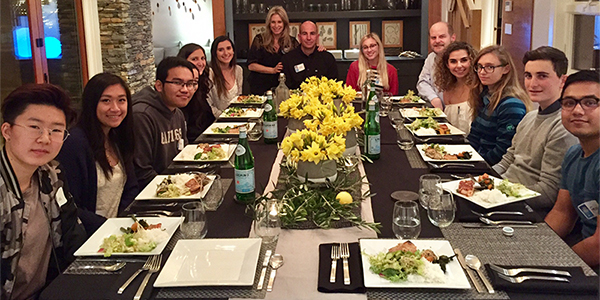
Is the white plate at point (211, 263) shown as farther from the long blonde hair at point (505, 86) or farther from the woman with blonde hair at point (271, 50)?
the woman with blonde hair at point (271, 50)

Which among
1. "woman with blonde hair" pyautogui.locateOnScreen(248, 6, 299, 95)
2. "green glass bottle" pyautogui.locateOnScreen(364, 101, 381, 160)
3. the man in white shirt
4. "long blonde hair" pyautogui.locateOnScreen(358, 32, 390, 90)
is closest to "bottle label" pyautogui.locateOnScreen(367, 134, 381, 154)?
"green glass bottle" pyautogui.locateOnScreen(364, 101, 381, 160)

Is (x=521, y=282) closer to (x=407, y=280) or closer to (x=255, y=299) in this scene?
(x=407, y=280)

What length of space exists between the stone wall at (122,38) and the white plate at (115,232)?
12.4ft

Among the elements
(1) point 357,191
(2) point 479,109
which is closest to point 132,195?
(1) point 357,191

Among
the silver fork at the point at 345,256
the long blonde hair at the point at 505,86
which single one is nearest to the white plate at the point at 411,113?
the long blonde hair at the point at 505,86

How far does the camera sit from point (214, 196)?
1.89m

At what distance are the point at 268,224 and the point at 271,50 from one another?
3.79 m

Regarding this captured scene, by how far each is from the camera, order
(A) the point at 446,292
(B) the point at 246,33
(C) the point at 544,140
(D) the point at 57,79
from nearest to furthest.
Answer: (A) the point at 446,292
(C) the point at 544,140
(D) the point at 57,79
(B) the point at 246,33

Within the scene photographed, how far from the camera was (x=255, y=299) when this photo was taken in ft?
3.95

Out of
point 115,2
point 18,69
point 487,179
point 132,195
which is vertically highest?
point 115,2

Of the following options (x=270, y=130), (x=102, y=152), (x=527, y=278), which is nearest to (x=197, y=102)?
(x=270, y=130)

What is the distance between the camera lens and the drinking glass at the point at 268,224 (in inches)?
59.0

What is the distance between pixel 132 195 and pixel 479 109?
6.38 feet

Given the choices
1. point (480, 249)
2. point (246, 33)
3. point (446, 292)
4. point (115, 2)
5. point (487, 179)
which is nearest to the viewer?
point (446, 292)
